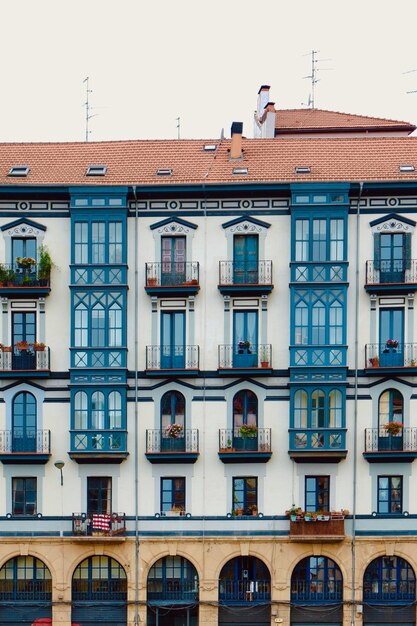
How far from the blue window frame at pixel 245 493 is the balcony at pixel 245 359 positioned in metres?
4.40

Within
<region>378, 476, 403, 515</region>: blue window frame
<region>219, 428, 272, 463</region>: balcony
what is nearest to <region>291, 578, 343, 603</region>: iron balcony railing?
<region>378, 476, 403, 515</region>: blue window frame

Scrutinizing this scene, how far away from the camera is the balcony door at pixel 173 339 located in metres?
46.6

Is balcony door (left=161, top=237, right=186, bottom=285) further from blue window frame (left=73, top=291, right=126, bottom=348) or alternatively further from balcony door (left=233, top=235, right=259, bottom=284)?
balcony door (left=233, top=235, right=259, bottom=284)

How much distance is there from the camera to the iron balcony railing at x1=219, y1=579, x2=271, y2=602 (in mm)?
46000

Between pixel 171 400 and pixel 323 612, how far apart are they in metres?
10.6

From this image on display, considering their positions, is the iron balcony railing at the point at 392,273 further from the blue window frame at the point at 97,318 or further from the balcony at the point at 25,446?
the balcony at the point at 25,446

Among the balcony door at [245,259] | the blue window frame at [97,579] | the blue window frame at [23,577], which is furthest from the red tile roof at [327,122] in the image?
the blue window frame at [23,577]

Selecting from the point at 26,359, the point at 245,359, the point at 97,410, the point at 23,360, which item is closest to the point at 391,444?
the point at 245,359

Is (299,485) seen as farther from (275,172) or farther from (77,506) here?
(275,172)

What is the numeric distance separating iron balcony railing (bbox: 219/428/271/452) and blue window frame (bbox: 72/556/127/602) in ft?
21.8

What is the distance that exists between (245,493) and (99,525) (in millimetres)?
6106

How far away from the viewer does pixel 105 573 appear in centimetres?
4634

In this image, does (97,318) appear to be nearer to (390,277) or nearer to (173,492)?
(173,492)

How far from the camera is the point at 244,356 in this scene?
4631cm
